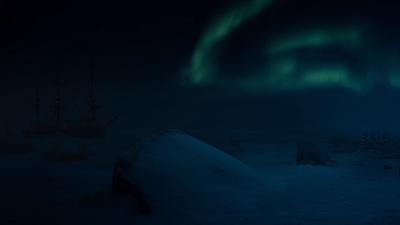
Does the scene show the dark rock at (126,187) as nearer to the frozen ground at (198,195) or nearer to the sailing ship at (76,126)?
the frozen ground at (198,195)

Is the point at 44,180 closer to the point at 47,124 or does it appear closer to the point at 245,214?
the point at 245,214

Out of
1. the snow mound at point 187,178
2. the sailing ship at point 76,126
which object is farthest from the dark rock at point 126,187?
the sailing ship at point 76,126

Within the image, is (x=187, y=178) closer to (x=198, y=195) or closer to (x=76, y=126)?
(x=198, y=195)

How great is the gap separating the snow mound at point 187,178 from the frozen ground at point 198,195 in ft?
0.12

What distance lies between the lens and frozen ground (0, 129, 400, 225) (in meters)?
11.1

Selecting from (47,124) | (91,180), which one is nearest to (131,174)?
(91,180)

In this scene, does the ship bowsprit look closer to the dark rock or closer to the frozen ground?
the frozen ground

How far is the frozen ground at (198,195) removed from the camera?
36.4ft

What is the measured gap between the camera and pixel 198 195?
1321 centimetres

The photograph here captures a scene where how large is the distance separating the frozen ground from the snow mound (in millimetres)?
37

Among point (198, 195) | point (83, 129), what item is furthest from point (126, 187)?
point (83, 129)

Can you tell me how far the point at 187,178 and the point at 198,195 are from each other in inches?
66.8

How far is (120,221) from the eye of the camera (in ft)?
35.2

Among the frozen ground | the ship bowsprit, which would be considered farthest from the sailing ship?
the frozen ground
